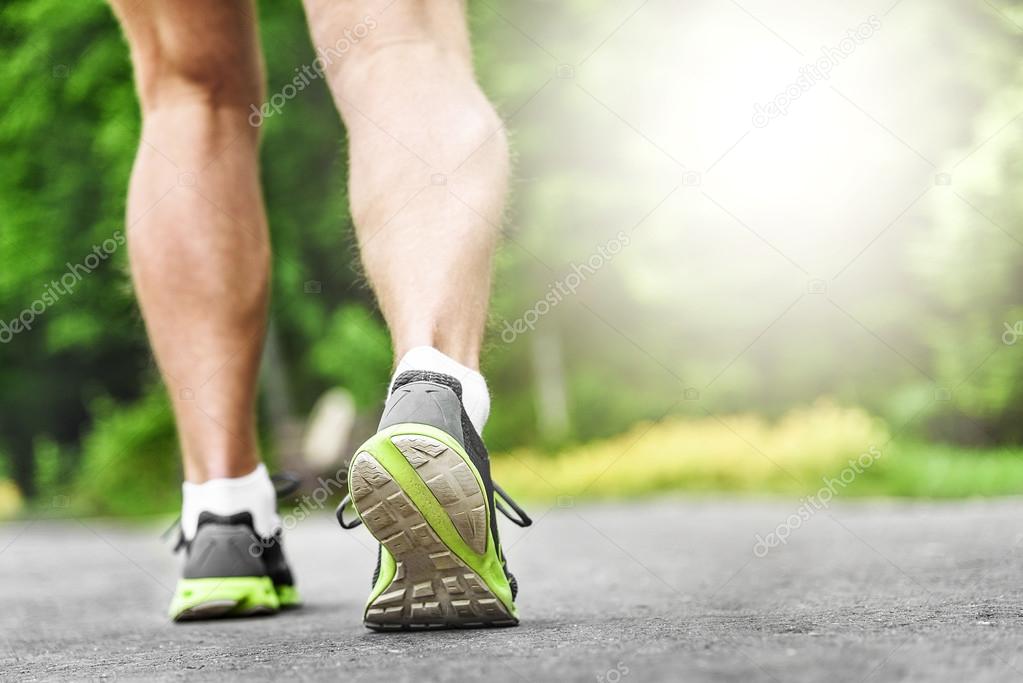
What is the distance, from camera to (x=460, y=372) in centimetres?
148

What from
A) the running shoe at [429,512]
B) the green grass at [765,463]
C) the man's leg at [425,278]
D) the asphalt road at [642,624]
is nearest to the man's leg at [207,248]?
the asphalt road at [642,624]

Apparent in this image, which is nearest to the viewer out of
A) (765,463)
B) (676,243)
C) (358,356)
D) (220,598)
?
(220,598)

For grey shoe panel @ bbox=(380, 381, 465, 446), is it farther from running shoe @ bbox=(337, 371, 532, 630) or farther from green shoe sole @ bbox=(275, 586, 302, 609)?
green shoe sole @ bbox=(275, 586, 302, 609)

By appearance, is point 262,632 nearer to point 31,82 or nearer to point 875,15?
point 875,15

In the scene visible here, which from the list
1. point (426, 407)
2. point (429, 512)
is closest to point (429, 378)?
point (426, 407)

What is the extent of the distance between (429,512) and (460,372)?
0.62 ft

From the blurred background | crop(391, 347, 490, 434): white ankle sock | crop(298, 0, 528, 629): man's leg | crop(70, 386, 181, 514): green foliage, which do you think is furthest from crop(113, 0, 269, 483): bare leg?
crop(70, 386, 181, 514): green foliage

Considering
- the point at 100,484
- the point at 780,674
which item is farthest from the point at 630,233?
the point at 780,674

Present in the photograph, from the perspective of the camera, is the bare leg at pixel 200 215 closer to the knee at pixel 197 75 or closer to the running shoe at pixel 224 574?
the knee at pixel 197 75

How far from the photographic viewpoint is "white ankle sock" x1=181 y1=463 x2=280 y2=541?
6.64ft

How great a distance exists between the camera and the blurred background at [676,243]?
882cm

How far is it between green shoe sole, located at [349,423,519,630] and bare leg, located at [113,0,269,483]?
71 cm

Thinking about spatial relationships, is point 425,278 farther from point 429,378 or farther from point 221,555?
point 221,555

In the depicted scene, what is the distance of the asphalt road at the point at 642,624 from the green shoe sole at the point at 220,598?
0.11 ft
